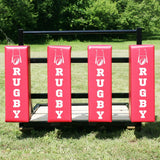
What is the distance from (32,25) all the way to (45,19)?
3405 millimetres

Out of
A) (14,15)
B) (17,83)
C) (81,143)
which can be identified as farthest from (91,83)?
(14,15)

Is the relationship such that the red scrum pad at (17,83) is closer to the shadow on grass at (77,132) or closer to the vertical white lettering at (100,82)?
the shadow on grass at (77,132)

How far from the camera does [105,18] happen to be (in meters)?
44.7

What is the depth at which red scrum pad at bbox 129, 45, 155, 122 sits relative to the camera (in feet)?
13.3

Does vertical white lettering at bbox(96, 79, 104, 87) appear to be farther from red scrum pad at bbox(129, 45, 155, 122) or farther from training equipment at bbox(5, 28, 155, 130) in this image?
red scrum pad at bbox(129, 45, 155, 122)

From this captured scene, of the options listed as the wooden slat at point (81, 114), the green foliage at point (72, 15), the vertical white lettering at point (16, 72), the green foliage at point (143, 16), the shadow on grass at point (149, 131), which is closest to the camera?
the vertical white lettering at point (16, 72)

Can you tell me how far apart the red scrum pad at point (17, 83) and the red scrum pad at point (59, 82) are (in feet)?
1.06

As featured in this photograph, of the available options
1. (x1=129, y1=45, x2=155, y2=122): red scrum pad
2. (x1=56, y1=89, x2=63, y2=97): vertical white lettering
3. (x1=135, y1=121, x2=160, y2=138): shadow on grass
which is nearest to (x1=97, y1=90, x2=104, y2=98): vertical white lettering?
(x1=129, y1=45, x2=155, y2=122): red scrum pad

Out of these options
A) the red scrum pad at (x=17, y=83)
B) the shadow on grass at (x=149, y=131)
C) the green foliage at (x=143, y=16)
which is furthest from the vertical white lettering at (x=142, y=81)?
the green foliage at (x=143, y=16)

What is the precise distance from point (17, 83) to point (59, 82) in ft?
1.89

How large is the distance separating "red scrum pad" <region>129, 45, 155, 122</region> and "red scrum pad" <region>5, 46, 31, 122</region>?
56.1 inches

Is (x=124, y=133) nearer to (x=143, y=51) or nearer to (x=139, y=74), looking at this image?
(x=139, y=74)

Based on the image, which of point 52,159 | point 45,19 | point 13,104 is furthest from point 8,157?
point 45,19

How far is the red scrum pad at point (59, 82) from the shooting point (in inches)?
162
